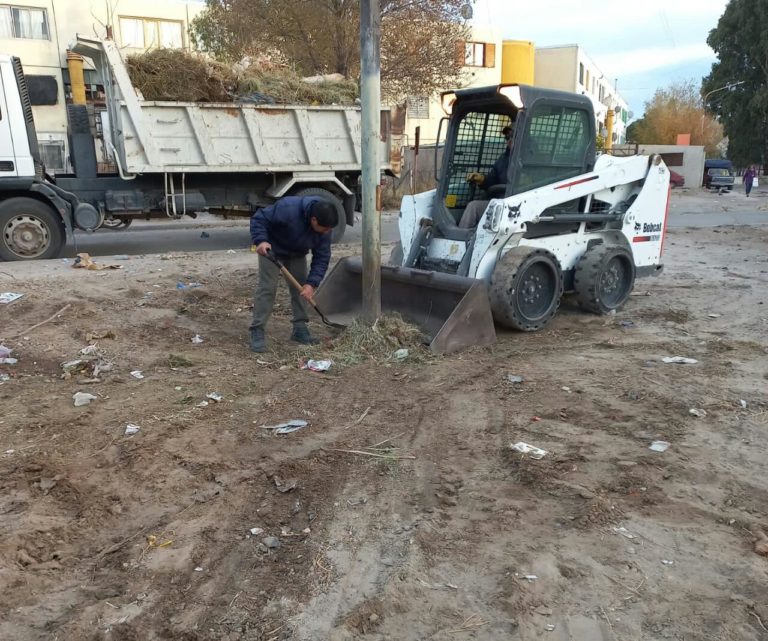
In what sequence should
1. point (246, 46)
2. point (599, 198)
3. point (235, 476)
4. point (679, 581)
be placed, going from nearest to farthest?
1. point (679, 581)
2. point (235, 476)
3. point (599, 198)
4. point (246, 46)

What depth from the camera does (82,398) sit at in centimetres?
437

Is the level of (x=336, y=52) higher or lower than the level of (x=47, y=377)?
higher

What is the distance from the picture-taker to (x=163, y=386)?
4.65 metres

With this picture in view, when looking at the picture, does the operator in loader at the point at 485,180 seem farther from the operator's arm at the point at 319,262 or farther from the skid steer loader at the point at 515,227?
the operator's arm at the point at 319,262

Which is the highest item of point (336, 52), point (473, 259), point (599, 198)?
point (336, 52)

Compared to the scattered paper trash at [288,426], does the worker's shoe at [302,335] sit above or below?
above

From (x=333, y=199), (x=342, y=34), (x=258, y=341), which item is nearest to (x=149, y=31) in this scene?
(x=342, y=34)

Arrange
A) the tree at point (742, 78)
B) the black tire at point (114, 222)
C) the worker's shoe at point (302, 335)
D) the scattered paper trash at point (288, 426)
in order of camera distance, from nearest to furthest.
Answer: the scattered paper trash at point (288, 426)
the worker's shoe at point (302, 335)
the black tire at point (114, 222)
the tree at point (742, 78)

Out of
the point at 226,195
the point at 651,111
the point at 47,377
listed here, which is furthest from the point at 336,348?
the point at 651,111

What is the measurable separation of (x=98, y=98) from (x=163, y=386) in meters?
7.62

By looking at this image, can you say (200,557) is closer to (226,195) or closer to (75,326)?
(75,326)

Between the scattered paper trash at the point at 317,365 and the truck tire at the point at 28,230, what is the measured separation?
238 inches

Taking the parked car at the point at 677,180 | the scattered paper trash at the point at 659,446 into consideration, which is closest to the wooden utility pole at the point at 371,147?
the scattered paper trash at the point at 659,446

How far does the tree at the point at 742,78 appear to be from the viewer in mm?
38875
